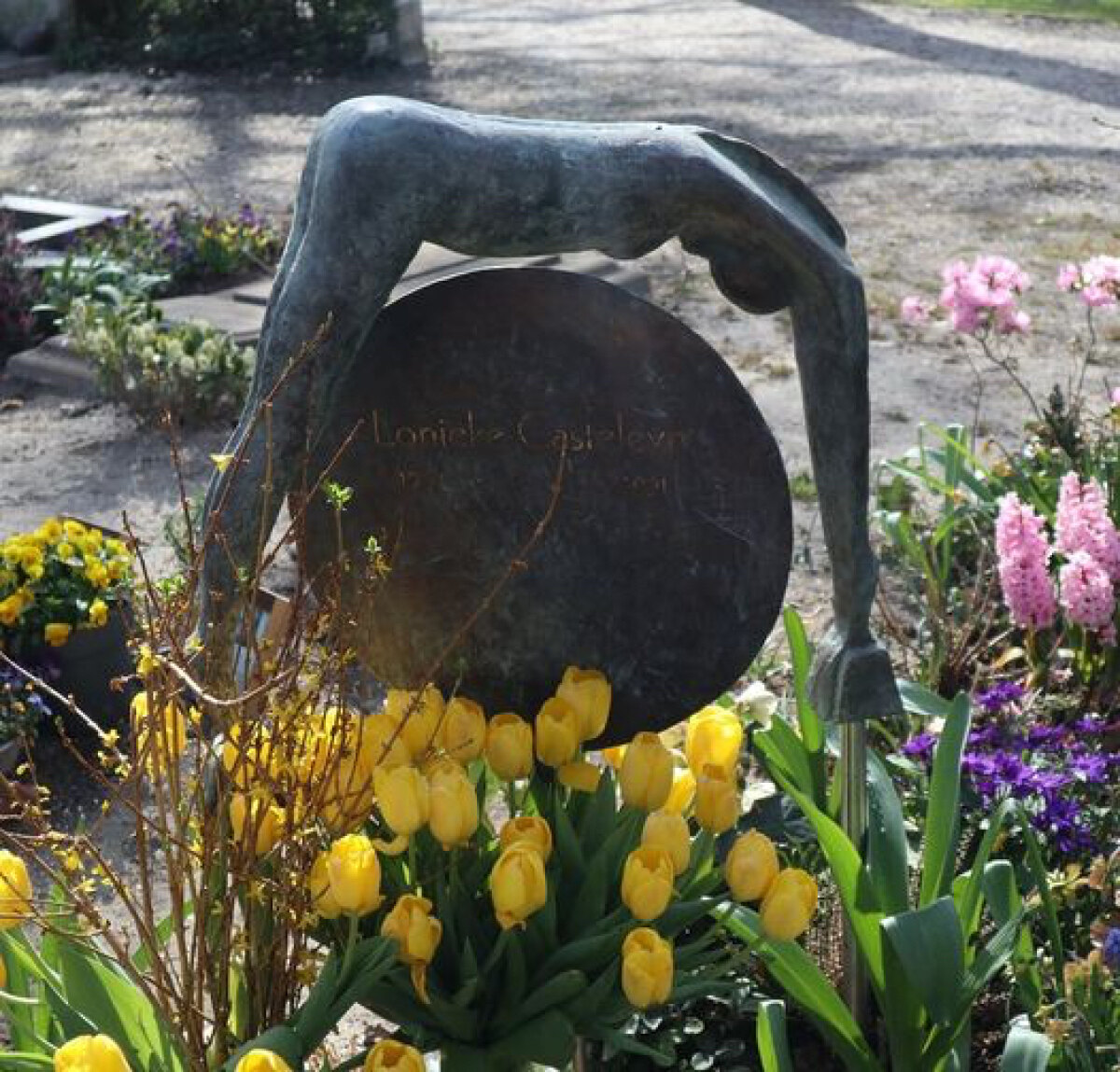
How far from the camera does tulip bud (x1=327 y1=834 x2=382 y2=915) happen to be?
2.28m

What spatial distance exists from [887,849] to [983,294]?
8.14ft

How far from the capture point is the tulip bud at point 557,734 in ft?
8.77

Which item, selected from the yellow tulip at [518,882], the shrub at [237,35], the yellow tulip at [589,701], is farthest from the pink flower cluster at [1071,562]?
the shrub at [237,35]

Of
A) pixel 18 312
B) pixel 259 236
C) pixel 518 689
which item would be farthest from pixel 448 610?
pixel 259 236

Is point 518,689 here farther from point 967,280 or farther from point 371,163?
point 967,280

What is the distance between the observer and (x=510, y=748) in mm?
2635

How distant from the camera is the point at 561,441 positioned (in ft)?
9.44

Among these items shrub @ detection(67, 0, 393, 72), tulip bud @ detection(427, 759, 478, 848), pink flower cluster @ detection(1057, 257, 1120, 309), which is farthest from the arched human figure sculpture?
shrub @ detection(67, 0, 393, 72)

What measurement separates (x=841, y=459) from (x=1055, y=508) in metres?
2.13

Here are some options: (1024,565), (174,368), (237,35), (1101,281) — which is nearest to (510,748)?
(1024,565)

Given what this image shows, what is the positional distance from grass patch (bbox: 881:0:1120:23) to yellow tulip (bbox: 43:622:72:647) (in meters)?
13.0

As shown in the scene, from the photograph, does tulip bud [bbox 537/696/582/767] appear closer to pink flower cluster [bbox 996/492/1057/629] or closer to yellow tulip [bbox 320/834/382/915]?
yellow tulip [bbox 320/834/382/915]

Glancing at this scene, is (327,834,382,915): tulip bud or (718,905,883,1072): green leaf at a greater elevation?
(327,834,382,915): tulip bud

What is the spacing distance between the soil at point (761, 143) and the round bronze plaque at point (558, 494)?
61.9 inches
